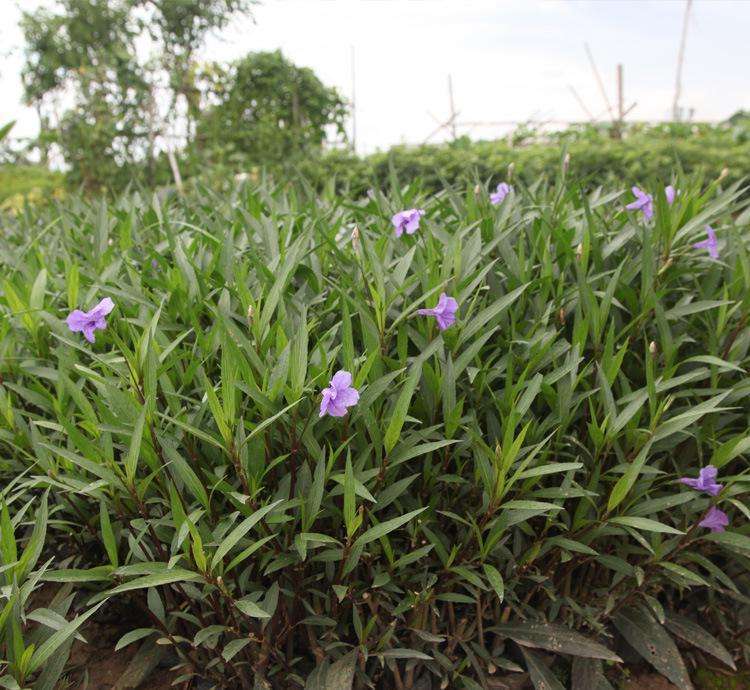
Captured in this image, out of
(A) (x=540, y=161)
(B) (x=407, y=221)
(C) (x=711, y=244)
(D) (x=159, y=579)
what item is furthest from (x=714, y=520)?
(A) (x=540, y=161)

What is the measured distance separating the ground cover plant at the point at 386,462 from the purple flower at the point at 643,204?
0.27 ft

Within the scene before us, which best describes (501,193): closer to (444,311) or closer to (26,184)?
(444,311)

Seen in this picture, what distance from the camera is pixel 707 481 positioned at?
1.51 meters

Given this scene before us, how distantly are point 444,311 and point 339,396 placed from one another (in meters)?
0.35

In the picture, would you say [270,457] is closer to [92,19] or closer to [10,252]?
[10,252]

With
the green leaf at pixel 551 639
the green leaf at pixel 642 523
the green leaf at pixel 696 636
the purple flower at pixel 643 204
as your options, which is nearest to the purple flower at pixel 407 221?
the purple flower at pixel 643 204

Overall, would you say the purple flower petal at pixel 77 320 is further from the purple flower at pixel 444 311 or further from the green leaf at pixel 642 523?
the green leaf at pixel 642 523

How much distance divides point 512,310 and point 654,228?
0.45 m

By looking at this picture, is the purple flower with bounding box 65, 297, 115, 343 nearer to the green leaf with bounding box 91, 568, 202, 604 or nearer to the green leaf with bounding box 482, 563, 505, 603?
the green leaf with bounding box 91, 568, 202, 604

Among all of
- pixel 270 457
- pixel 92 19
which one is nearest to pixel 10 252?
pixel 270 457

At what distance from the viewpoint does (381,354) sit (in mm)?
1524

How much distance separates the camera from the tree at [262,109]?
25.8ft

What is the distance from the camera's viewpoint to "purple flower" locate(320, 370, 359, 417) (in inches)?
48.1

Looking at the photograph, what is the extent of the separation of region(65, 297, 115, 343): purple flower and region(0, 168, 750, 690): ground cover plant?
1 centimetres
